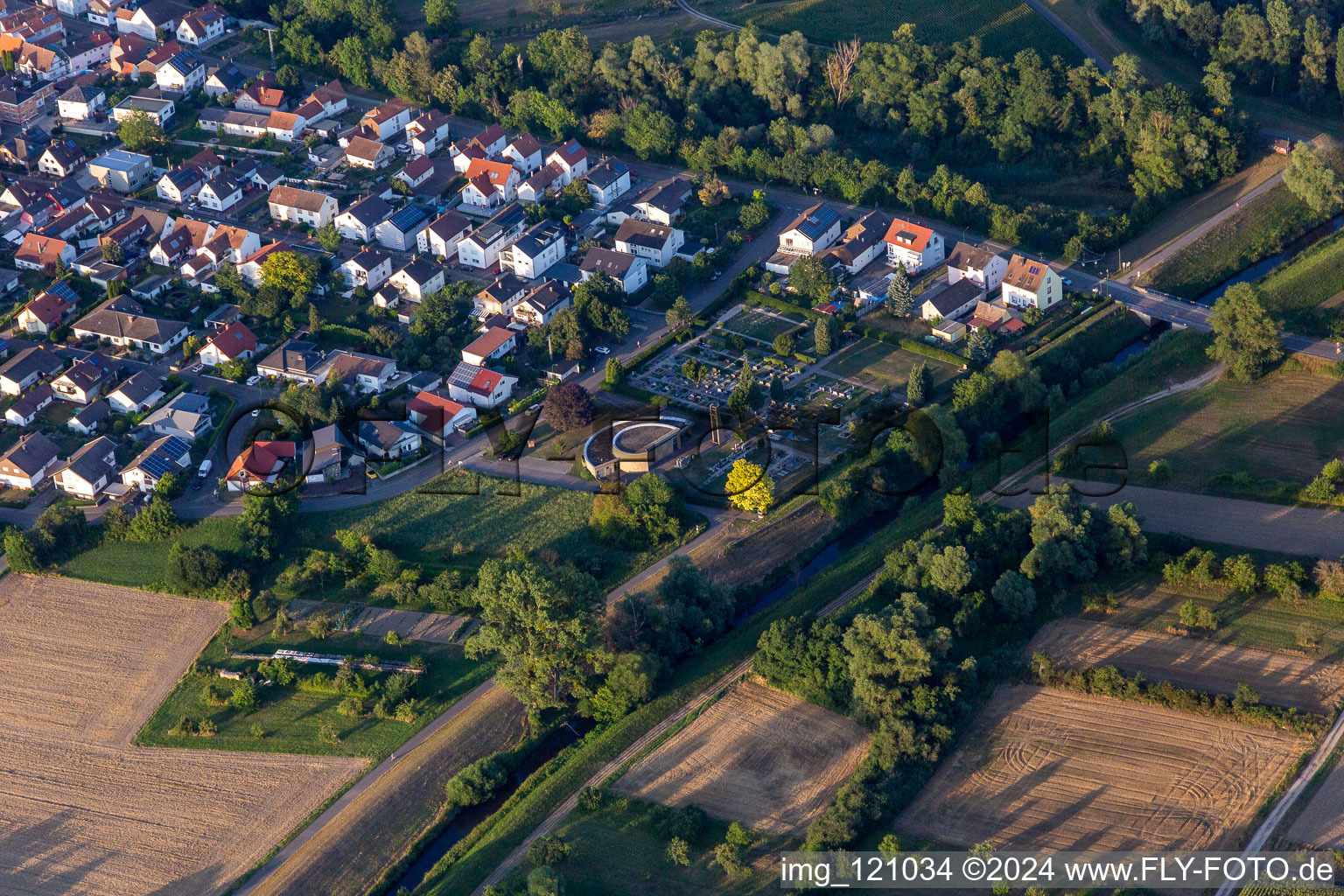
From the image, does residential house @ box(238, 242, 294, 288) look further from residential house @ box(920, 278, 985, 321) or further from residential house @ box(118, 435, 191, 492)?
residential house @ box(920, 278, 985, 321)

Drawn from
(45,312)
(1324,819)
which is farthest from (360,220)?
(1324,819)

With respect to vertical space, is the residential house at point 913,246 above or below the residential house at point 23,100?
below

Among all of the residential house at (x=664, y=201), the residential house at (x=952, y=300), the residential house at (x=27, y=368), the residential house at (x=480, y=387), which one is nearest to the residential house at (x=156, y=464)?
the residential house at (x=27, y=368)

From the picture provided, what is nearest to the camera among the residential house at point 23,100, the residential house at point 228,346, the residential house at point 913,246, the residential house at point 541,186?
the residential house at point 228,346

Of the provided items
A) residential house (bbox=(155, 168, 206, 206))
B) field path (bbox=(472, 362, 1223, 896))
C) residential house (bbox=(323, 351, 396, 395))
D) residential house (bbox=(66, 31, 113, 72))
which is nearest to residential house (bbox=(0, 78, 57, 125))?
residential house (bbox=(66, 31, 113, 72))

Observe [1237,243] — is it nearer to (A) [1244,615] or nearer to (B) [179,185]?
(A) [1244,615]

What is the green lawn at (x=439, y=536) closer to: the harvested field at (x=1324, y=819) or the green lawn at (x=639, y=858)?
the green lawn at (x=639, y=858)

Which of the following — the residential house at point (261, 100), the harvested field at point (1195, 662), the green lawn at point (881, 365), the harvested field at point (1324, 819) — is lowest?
the harvested field at point (1324, 819)

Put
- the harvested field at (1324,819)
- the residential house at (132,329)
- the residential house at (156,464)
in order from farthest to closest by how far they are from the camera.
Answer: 1. the residential house at (132,329)
2. the residential house at (156,464)
3. the harvested field at (1324,819)
